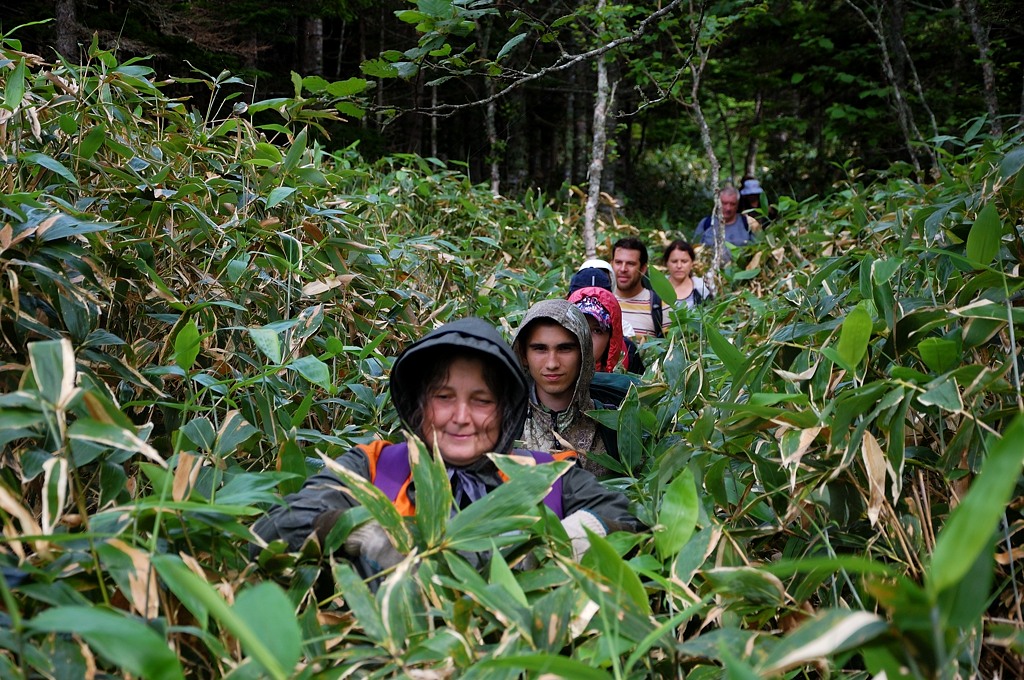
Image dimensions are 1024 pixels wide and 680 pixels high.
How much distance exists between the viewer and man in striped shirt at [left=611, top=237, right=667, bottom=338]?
17.8ft

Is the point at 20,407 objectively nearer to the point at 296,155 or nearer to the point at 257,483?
the point at 257,483

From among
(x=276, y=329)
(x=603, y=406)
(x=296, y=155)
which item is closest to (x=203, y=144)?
(x=296, y=155)

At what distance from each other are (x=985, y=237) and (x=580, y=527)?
104 centimetres

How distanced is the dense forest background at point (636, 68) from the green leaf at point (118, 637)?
1.90 m

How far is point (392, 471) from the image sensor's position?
73.8 inches

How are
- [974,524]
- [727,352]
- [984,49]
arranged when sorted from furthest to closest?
[984,49], [727,352], [974,524]

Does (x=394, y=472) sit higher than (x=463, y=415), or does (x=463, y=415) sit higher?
(x=463, y=415)

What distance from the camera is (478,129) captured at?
12797mm

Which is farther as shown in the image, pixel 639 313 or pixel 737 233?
pixel 737 233

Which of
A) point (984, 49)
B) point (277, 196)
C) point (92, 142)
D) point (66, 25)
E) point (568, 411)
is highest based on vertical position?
point (66, 25)

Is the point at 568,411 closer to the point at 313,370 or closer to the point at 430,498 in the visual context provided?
the point at 313,370

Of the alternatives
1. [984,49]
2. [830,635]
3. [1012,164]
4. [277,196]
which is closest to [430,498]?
[830,635]

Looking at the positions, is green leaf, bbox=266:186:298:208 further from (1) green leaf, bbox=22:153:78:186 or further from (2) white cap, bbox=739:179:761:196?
(2) white cap, bbox=739:179:761:196

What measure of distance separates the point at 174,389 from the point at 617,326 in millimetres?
2093
